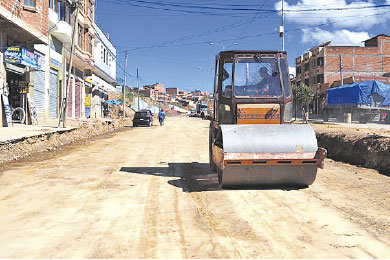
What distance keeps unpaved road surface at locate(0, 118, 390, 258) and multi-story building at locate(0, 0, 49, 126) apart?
10675 millimetres

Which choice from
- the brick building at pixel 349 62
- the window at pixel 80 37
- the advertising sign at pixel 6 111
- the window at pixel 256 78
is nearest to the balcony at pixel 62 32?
the window at pixel 80 37

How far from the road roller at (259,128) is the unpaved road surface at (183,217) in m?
0.41

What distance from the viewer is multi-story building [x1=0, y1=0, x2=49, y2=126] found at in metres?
Result: 17.0

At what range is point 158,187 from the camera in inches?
282

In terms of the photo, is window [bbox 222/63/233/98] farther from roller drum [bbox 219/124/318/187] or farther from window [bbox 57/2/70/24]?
window [bbox 57/2/70/24]

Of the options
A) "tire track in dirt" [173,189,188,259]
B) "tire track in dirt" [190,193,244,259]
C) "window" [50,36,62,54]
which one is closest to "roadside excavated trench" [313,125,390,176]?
"tire track in dirt" [190,193,244,259]

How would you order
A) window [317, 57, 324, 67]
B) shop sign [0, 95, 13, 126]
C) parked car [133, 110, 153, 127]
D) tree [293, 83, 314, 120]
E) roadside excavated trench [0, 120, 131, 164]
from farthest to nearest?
window [317, 57, 324, 67] < tree [293, 83, 314, 120] < parked car [133, 110, 153, 127] < shop sign [0, 95, 13, 126] < roadside excavated trench [0, 120, 131, 164]

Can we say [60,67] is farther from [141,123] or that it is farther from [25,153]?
[25,153]

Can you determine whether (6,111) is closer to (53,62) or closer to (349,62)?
(53,62)

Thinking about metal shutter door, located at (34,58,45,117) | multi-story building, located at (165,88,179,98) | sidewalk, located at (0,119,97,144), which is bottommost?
sidewalk, located at (0,119,97,144)

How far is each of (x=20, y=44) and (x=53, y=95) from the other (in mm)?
6662

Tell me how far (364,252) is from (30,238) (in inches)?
153

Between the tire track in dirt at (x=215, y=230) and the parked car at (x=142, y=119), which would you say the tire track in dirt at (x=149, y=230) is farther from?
the parked car at (x=142, y=119)

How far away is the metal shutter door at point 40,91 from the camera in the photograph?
2204cm
